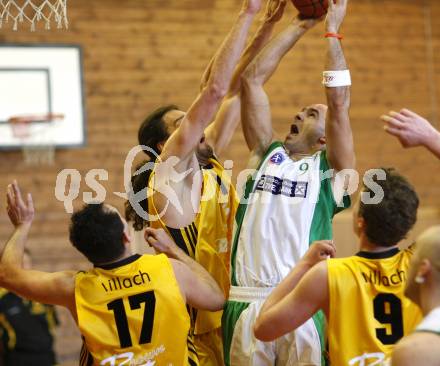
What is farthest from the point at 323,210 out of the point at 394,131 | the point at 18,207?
the point at 18,207

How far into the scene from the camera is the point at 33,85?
952 cm

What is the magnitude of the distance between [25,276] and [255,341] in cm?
129

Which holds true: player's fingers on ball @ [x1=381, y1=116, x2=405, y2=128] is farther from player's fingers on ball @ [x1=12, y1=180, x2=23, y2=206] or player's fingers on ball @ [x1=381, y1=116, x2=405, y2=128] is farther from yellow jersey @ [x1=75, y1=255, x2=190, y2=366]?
player's fingers on ball @ [x1=12, y1=180, x2=23, y2=206]

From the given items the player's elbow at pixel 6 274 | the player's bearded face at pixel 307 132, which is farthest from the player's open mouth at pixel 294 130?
the player's elbow at pixel 6 274

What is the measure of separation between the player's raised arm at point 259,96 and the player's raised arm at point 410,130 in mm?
1708

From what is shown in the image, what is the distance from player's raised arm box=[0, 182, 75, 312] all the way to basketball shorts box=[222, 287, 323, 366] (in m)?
0.97

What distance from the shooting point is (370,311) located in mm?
3316

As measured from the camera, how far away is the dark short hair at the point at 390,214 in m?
3.29

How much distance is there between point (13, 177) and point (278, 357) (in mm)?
6345

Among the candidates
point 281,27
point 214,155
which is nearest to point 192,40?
point 281,27

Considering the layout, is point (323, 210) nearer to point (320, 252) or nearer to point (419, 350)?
point (320, 252)

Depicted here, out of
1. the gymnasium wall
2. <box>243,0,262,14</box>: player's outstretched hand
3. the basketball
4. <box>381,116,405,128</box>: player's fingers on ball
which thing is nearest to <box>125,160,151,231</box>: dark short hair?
<box>243,0,262,14</box>: player's outstretched hand

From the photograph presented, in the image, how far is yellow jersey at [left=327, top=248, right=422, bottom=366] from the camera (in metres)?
3.30

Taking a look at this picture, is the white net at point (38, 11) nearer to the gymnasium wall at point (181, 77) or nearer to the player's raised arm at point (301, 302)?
the gymnasium wall at point (181, 77)
